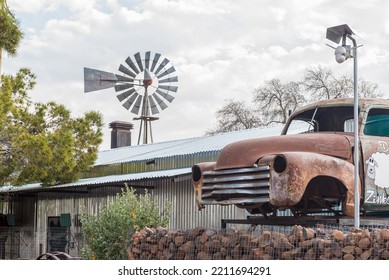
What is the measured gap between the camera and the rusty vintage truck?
1279 centimetres

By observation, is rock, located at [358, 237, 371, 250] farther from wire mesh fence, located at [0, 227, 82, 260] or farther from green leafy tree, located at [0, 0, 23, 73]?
green leafy tree, located at [0, 0, 23, 73]

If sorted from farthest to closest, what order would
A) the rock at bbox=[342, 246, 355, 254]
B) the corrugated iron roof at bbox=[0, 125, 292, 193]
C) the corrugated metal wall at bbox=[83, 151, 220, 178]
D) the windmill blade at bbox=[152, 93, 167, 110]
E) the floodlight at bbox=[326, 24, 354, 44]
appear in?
the windmill blade at bbox=[152, 93, 167, 110], the corrugated iron roof at bbox=[0, 125, 292, 193], the corrugated metal wall at bbox=[83, 151, 220, 178], the floodlight at bbox=[326, 24, 354, 44], the rock at bbox=[342, 246, 355, 254]

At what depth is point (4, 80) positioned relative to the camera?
80.0 feet

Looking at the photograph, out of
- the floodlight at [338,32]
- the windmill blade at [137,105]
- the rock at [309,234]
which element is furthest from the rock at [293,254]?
the windmill blade at [137,105]

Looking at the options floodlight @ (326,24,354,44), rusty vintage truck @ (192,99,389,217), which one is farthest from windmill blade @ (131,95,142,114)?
floodlight @ (326,24,354,44)

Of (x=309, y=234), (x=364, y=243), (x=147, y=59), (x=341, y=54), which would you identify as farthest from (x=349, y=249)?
(x=147, y=59)

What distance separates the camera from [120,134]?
3803cm

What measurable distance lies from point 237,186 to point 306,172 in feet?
3.97

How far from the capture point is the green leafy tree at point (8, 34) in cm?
2428

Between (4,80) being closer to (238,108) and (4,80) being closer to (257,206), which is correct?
(257,206)

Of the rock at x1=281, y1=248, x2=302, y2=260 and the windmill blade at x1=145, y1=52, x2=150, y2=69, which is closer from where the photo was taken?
the rock at x1=281, y1=248, x2=302, y2=260

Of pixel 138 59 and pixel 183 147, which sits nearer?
pixel 183 147

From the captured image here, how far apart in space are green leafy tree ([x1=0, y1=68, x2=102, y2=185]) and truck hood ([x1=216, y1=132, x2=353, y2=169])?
1143 centimetres

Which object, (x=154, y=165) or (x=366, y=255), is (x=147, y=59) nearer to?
(x=154, y=165)
